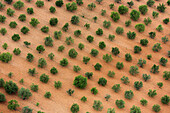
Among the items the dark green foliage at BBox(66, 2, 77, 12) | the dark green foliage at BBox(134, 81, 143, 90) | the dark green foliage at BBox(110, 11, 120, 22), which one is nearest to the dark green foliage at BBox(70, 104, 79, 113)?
the dark green foliage at BBox(134, 81, 143, 90)

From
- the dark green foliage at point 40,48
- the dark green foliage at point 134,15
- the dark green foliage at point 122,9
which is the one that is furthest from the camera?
the dark green foliage at point 122,9

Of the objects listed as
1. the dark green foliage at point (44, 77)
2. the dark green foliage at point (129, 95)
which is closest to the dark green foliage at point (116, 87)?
the dark green foliage at point (129, 95)

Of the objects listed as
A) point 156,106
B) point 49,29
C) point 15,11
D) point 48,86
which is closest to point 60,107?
point 48,86

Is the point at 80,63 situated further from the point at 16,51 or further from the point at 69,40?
the point at 16,51

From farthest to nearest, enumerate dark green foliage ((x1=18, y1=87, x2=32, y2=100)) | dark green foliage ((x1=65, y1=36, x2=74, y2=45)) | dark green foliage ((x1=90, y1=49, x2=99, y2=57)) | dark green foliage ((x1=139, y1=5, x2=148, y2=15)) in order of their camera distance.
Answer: dark green foliage ((x1=139, y1=5, x2=148, y2=15))
dark green foliage ((x1=65, y1=36, x2=74, y2=45))
dark green foliage ((x1=90, y1=49, x2=99, y2=57))
dark green foliage ((x1=18, y1=87, x2=32, y2=100))

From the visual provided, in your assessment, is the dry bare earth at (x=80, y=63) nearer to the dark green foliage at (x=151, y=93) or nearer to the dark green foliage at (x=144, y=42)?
the dark green foliage at (x=151, y=93)

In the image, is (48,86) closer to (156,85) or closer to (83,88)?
(83,88)

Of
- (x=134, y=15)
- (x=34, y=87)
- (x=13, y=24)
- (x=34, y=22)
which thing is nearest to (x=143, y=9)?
(x=134, y=15)

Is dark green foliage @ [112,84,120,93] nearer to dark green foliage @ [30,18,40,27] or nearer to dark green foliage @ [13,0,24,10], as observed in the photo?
dark green foliage @ [30,18,40,27]
